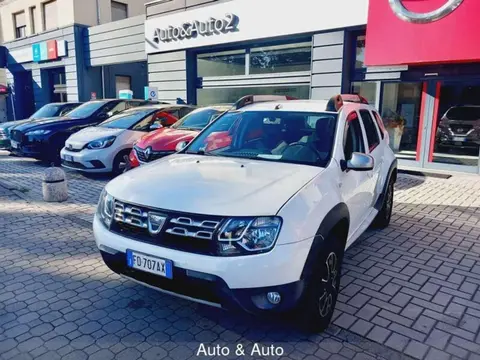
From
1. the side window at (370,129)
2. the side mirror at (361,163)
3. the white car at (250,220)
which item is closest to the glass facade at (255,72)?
the side window at (370,129)

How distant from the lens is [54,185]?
20.6 feet

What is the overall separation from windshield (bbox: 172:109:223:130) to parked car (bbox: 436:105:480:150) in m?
5.39

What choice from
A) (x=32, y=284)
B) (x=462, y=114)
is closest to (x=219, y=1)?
(x=462, y=114)

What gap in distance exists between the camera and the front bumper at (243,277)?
2312mm

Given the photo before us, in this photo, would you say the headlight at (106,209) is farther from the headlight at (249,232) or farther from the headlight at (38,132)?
the headlight at (38,132)

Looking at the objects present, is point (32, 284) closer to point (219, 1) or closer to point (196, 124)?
point (196, 124)

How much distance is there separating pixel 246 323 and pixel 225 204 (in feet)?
3.64

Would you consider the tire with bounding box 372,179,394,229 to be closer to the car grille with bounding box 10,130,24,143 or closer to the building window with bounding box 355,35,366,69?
the building window with bounding box 355,35,366,69

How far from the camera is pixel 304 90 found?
10914 millimetres

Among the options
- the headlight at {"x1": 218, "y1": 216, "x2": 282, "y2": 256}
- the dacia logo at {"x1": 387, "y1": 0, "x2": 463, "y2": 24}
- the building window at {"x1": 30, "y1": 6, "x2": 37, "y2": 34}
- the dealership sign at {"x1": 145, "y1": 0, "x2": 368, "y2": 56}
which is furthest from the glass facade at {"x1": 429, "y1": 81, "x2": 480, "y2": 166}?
the building window at {"x1": 30, "y1": 6, "x2": 37, "y2": 34}

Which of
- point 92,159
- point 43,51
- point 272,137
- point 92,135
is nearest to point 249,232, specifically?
point 272,137

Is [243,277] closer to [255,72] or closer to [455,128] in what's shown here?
[455,128]

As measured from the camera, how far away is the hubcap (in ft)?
9.00

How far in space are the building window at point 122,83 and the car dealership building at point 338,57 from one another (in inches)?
131
